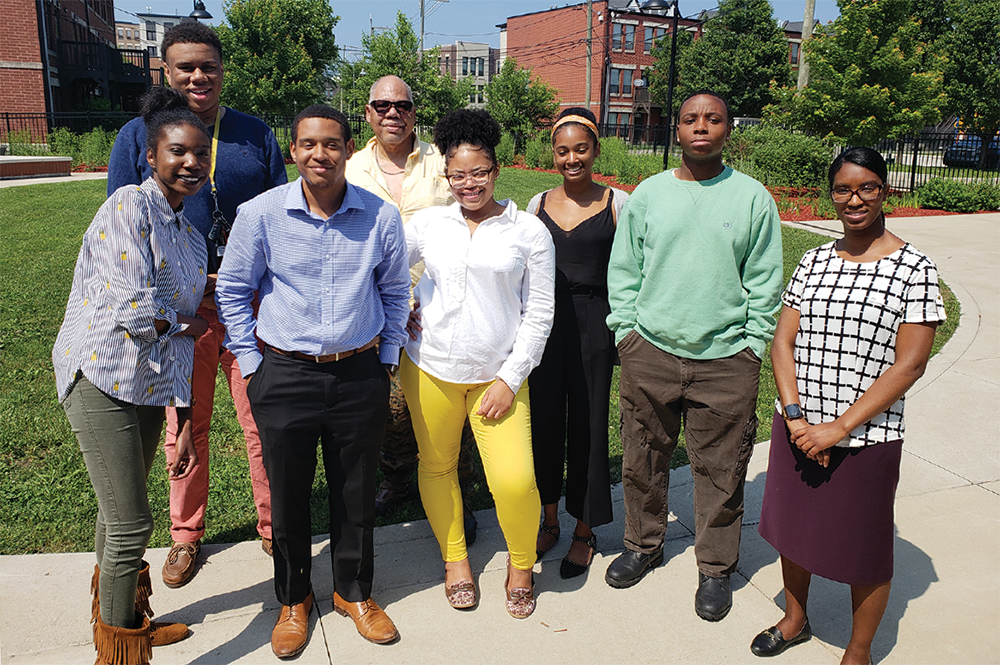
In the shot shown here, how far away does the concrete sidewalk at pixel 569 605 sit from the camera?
304 centimetres

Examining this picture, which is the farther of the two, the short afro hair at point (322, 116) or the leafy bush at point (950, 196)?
the leafy bush at point (950, 196)

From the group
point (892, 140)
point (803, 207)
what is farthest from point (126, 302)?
point (892, 140)

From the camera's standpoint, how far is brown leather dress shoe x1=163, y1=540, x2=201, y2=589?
3473 mm

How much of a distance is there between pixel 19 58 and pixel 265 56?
27.4 ft

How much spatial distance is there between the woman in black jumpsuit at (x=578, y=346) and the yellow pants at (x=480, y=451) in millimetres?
327

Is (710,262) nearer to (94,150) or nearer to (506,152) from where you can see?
(94,150)

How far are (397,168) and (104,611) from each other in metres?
2.47

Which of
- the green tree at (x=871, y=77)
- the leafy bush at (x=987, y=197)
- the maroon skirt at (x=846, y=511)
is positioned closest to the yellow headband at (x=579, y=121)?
the maroon skirt at (x=846, y=511)

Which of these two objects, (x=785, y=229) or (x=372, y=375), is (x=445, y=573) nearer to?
(x=372, y=375)

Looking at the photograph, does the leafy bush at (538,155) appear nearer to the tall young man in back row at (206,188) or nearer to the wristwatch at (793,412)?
the tall young man in back row at (206,188)

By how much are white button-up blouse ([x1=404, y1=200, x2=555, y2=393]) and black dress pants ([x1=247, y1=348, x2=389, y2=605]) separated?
0.32 m

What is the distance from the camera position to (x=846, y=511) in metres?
2.81

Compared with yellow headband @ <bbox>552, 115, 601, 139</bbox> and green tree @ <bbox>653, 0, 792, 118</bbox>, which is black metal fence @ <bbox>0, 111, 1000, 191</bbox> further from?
yellow headband @ <bbox>552, 115, 601, 139</bbox>

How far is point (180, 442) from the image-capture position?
2.90 m
